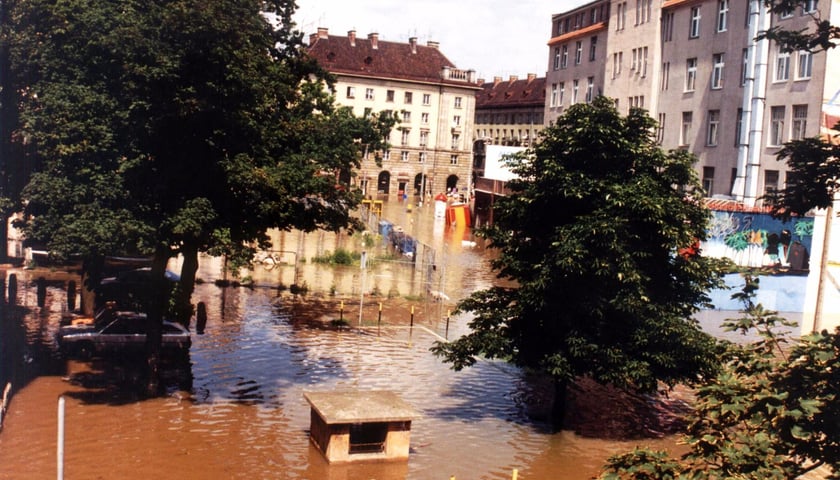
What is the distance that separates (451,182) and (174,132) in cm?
8511

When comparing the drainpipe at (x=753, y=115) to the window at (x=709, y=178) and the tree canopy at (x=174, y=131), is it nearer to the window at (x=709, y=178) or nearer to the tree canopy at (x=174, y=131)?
the window at (x=709, y=178)

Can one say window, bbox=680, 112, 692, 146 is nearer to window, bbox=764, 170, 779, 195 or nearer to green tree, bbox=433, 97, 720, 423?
window, bbox=764, 170, 779, 195

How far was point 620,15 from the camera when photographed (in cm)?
5550

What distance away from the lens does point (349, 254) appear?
4459 centimetres

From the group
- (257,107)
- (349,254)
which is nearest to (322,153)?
(257,107)

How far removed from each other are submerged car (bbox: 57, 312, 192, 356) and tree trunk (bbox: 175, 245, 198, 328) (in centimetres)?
55

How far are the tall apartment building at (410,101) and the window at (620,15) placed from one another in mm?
41250

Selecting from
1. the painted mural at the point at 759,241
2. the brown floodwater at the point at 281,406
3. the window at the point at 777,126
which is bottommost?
the brown floodwater at the point at 281,406

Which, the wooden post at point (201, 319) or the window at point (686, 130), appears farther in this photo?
the window at point (686, 130)

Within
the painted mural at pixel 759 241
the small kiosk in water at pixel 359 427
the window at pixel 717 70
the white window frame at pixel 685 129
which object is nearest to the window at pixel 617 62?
the white window frame at pixel 685 129

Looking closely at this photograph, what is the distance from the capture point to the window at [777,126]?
39.5 meters

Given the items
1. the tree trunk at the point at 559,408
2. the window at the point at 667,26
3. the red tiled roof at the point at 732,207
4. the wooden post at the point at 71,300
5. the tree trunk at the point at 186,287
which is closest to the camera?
the tree trunk at the point at 559,408

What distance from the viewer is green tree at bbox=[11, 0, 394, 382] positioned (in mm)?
17781

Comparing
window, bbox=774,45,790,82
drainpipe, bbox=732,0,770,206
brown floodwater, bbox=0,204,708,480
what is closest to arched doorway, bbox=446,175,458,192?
drainpipe, bbox=732,0,770,206
